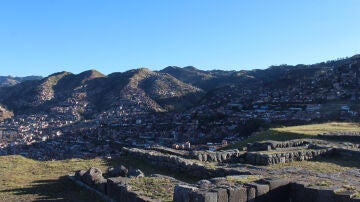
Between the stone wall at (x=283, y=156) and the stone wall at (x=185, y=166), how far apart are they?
3017 mm

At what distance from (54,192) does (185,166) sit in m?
4.83

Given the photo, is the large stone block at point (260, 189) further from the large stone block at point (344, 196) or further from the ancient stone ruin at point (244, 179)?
the large stone block at point (344, 196)

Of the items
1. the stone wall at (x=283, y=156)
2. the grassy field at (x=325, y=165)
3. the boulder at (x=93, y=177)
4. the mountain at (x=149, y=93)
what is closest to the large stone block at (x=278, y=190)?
the boulder at (x=93, y=177)

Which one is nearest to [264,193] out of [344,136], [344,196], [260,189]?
[260,189]

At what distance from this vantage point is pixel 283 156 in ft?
56.2

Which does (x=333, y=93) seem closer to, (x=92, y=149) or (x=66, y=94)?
(x=92, y=149)

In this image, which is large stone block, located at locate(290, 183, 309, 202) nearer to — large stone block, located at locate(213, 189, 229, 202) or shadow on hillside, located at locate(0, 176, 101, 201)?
large stone block, located at locate(213, 189, 229, 202)

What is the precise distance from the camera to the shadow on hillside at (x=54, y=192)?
36.8 feet

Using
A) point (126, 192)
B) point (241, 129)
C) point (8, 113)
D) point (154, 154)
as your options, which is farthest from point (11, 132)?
point (126, 192)

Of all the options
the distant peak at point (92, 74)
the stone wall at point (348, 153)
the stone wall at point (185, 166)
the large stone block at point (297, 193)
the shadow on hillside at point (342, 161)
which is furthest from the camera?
the distant peak at point (92, 74)

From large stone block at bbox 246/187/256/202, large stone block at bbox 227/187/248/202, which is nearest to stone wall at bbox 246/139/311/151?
large stone block at bbox 246/187/256/202

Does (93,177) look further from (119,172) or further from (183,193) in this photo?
(183,193)

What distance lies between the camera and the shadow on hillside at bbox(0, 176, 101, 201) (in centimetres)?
1123

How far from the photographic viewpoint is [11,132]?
56062 mm
